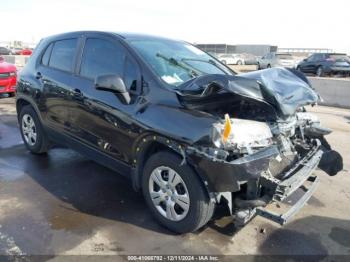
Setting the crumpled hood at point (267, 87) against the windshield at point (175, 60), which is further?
the windshield at point (175, 60)

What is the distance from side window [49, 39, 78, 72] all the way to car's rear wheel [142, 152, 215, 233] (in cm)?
204

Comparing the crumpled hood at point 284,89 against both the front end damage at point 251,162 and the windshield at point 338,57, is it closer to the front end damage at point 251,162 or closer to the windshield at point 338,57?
the front end damage at point 251,162

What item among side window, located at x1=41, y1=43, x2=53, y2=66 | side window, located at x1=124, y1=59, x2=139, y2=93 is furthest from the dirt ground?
side window, located at x1=41, y1=43, x2=53, y2=66

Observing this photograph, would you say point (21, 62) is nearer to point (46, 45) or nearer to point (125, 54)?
point (46, 45)

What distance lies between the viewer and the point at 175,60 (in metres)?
4.15

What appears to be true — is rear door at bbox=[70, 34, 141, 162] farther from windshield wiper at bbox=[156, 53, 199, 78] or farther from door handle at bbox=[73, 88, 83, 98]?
windshield wiper at bbox=[156, 53, 199, 78]

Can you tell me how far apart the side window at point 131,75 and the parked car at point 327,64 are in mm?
20197

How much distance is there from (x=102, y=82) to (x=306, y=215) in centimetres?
274

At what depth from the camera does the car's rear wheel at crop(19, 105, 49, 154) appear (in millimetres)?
5516

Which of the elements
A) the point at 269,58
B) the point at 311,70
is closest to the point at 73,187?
the point at 311,70

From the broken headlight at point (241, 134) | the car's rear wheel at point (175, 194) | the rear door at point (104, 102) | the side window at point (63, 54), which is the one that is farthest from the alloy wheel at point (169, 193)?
the side window at point (63, 54)

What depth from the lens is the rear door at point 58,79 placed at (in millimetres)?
4676

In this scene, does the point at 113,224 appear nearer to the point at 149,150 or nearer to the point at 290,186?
the point at 149,150

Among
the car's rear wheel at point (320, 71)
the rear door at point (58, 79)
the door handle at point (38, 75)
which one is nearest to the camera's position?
the rear door at point (58, 79)
